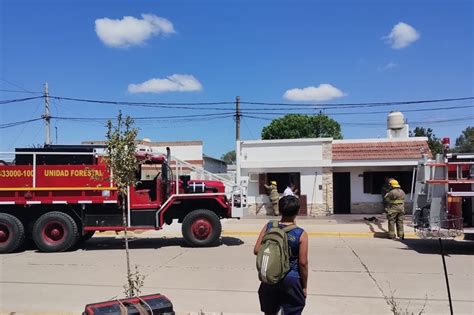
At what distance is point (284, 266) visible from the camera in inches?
160

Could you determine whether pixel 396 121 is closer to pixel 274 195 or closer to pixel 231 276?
pixel 274 195

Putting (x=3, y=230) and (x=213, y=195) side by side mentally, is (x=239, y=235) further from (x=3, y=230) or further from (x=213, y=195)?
(x=3, y=230)

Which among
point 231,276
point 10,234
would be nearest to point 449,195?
point 231,276

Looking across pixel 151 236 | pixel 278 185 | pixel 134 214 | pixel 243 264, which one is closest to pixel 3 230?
pixel 134 214

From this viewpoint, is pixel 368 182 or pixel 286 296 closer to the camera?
pixel 286 296

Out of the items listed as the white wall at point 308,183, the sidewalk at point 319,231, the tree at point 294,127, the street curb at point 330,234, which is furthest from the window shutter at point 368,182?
the tree at point 294,127

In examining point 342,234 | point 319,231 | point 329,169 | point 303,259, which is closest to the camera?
point 303,259

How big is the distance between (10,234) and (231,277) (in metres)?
6.82

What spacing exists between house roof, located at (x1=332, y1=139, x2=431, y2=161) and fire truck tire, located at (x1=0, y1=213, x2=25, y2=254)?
1516cm

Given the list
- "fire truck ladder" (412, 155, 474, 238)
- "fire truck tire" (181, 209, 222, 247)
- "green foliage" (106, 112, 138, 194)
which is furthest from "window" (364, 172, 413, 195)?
"green foliage" (106, 112, 138, 194)

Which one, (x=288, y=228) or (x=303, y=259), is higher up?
(x=288, y=228)

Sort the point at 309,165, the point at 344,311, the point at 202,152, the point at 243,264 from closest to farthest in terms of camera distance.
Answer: the point at 344,311 → the point at 243,264 → the point at 309,165 → the point at 202,152

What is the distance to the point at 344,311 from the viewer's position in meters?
6.53

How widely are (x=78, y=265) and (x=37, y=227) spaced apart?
2773 mm
